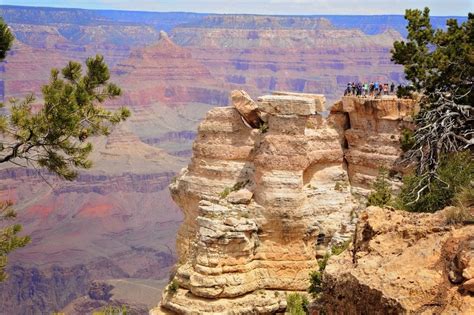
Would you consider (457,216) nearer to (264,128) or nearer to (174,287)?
(264,128)

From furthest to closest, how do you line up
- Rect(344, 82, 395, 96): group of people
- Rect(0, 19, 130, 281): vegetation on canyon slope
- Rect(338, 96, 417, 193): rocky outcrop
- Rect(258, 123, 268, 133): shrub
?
Rect(344, 82, 395, 96): group of people, Rect(338, 96, 417, 193): rocky outcrop, Rect(258, 123, 268, 133): shrub, Rect(0, 19, 130, 281): vegetation on canyon slope

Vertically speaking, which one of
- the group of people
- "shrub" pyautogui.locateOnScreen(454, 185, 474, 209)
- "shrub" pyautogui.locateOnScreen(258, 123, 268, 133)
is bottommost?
"shrub" pyautogui.locateOnScreen(258, 123, 268, 133)

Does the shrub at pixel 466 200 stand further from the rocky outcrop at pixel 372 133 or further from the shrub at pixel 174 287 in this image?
the shrub at pixel 174 287

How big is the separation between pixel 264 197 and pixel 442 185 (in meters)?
8.11

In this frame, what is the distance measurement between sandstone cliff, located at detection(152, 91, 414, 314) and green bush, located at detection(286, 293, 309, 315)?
0.34 meters

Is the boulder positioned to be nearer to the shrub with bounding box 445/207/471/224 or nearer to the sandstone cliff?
the sandstone cliff

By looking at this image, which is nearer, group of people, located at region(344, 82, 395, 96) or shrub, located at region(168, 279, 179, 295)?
shrub, located at region(168, 279, 179, 295)

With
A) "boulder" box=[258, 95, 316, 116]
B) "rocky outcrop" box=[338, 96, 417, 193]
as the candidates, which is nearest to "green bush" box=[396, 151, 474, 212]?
"boulder" box=[258, 95, 316, 116]

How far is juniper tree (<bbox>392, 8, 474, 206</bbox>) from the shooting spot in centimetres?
1888

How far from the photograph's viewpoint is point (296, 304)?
77.4 ft

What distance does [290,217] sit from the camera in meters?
24.8

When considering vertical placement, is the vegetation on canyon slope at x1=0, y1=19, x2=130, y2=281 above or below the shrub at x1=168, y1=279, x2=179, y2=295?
above

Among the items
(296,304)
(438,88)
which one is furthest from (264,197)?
(438,88)

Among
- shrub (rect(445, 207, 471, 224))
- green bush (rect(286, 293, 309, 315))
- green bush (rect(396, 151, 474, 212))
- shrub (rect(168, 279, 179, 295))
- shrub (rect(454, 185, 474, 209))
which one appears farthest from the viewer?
shrub (rect(168, 279, 179, 295))
